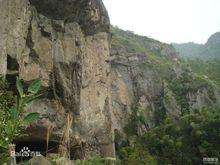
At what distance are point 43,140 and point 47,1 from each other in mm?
5299

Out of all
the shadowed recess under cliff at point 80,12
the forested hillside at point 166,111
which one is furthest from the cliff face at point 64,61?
the forested hillside at point 166,111

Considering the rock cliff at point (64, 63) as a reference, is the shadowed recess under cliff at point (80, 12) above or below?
above

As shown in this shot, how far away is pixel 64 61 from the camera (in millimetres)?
16109

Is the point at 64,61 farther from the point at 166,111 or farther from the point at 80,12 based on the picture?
the point at 166,111

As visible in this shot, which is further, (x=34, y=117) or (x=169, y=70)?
(x=169, y=70)

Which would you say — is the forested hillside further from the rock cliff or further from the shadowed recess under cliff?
the shadowed recess under cliff

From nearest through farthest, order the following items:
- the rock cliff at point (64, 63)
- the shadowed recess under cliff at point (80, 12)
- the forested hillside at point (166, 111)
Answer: the rock cliff at point (64, 63), the shadowed recess under cliff at point (80, 12), the forested hillside at point (166, 111)

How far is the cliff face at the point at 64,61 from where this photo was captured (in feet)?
41.7

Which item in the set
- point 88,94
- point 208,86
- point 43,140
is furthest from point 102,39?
point 208,86

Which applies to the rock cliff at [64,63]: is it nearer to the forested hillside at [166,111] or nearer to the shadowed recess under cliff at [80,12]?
the shadowed recess under cliff at [80,12]

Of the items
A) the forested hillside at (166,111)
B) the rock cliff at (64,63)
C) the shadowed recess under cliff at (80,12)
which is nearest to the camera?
the rock cliff at (64,63)

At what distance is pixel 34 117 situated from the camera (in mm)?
2166

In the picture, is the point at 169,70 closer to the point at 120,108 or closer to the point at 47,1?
the point at 120,108

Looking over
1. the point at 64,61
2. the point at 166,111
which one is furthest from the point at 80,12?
the point at 166,111
